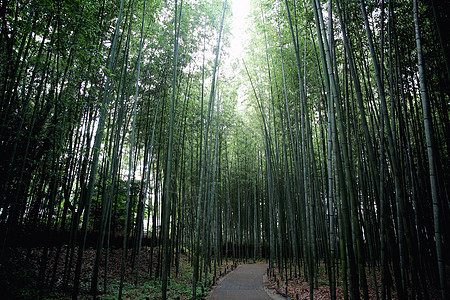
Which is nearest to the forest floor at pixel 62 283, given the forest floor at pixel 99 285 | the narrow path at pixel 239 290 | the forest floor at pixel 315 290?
the forest floor at pixel 99 285

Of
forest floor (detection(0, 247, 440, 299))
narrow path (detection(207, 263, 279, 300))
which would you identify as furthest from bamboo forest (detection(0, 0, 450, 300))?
narrow path (detection(207, 263, 279, 300))

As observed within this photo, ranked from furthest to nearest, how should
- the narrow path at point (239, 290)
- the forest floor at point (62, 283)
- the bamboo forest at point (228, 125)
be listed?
the narrow path at point (239, 290) < the forest floor at point (62, 283) < the bamboo forest at point (228, 125)

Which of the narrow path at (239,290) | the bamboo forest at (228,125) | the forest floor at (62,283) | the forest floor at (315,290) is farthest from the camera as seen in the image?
the narrow path at (239,290)

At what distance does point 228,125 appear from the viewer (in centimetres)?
752

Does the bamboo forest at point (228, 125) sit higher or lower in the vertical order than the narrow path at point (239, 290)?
higher

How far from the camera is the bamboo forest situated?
2197 mm

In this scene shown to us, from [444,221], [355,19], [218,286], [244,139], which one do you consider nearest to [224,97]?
[244,139]

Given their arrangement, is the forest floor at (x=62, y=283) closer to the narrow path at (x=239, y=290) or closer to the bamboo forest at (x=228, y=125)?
the bamboo forest at (x=228, y=125)

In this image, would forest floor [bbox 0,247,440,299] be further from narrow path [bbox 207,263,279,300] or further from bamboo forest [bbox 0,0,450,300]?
narrow path [bbox 207,263,279,300]

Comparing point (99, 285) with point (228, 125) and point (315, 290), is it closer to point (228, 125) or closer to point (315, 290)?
point (315, 290)

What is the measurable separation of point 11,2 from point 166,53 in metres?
3.05

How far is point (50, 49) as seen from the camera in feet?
8.93

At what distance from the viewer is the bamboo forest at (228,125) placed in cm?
220

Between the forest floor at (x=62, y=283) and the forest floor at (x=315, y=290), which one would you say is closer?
the forest floor at (x=62, y=283)
